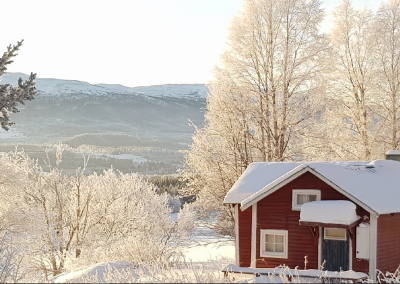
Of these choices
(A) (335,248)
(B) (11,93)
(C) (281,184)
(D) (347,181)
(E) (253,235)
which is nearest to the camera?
(B) (11,93)

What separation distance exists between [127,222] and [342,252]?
45.3 ft

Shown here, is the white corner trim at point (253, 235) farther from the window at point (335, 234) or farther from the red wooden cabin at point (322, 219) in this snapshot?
the window at point (335, 234)

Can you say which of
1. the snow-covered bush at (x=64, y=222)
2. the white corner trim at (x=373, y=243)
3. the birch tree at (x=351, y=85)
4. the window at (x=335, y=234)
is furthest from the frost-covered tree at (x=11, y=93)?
the birch tree at (x=351, y=85)

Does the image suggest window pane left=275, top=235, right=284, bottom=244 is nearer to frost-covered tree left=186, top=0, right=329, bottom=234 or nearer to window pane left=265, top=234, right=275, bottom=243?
window pane left=265, top=234, right=275, bottom=243

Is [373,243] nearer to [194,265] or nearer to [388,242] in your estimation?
[388,242]

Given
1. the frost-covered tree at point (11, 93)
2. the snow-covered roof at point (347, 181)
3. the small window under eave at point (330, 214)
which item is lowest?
the small window under eave at point (330, 214)

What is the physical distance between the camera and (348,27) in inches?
1006

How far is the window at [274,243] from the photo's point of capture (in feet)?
54.3

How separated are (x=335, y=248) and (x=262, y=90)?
371 inches

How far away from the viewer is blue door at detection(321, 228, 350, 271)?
15.6 meters

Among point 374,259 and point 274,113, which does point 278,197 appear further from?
point 274,113

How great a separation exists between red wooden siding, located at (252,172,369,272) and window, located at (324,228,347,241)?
399 mm

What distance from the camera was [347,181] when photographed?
52.4 ft

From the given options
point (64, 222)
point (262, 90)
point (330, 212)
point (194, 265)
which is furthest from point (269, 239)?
point (64, 222)
